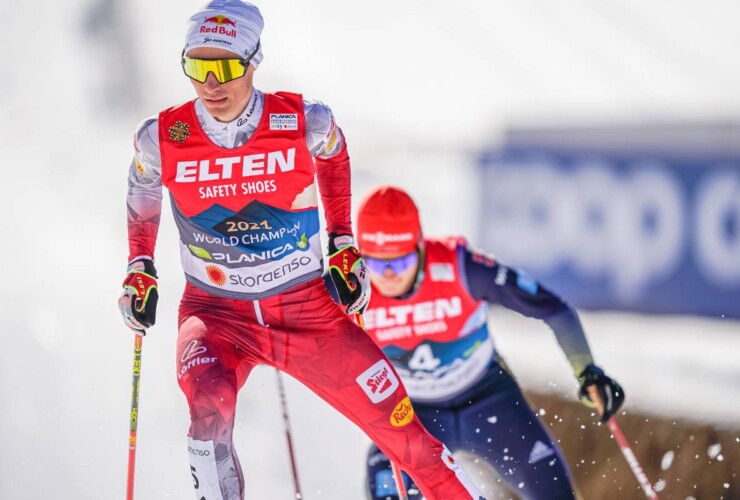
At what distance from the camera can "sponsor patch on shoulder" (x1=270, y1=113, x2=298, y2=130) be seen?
3703 millimetres

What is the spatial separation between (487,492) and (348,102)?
986cm

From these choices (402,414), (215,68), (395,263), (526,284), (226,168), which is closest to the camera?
(215,68)

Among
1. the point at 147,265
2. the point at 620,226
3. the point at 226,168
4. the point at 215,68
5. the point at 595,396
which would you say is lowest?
the point at 620,226

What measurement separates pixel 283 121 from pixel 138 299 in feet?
2.89

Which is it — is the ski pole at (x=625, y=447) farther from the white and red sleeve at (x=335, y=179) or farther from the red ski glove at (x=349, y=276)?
the white and red sleeve at (x=335, y=179)

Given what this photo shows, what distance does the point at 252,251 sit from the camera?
12.2 feet

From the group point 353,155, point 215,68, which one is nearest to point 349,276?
point 215,68

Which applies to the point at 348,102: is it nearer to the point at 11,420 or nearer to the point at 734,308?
the point at 734,308

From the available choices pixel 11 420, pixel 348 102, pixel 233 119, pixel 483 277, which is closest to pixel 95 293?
pixel 11 420

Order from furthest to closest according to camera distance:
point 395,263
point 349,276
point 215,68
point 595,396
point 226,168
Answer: point 395,263, point 595,396, point 349,276, point 226,168, point 215,68

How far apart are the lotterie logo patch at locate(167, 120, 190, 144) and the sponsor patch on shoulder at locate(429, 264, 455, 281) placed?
1721 mm

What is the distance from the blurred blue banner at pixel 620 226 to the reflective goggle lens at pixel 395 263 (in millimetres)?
4524

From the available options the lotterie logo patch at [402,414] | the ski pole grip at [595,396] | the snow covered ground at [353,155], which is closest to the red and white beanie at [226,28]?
the lotterie logo patch at [402,414]

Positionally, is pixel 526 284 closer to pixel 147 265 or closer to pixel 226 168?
pixel 226 168
